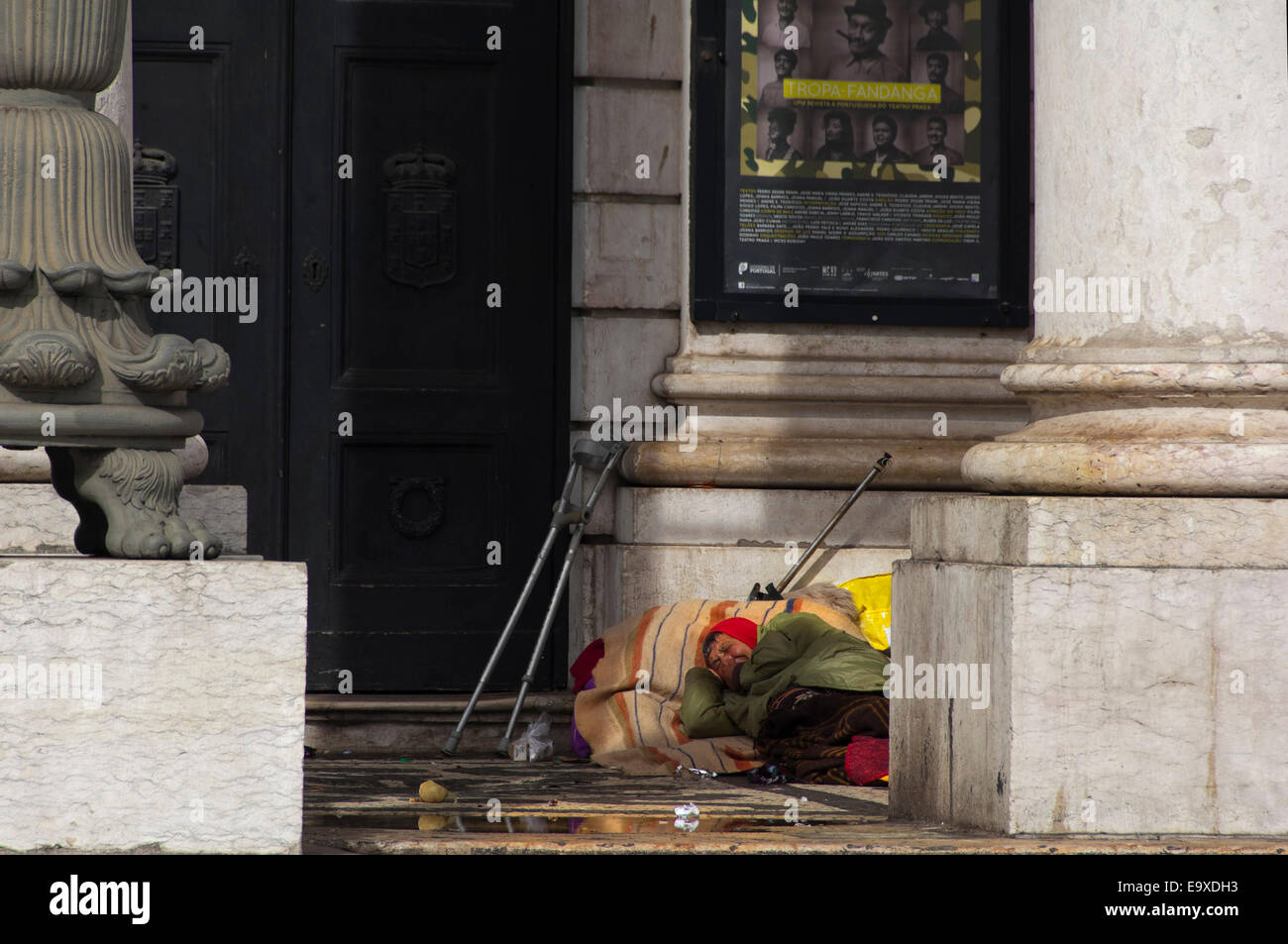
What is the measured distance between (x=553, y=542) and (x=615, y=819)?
2.84 metres

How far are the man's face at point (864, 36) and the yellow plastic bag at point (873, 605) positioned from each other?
→ 235cm

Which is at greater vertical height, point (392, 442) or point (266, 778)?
point (392, 442)

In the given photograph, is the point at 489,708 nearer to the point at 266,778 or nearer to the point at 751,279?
the point at 751,279

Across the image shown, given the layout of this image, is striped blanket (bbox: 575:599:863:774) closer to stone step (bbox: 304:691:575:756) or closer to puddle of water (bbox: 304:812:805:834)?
stone step (bbox: 304:691:575:756)

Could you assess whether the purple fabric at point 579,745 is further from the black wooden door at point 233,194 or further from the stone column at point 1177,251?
the stone column at point 1177,251

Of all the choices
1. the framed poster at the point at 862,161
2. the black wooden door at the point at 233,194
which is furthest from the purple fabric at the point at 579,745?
the framed poster at the point at 862,161

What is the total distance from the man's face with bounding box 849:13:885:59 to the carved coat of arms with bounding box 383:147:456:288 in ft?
6.10

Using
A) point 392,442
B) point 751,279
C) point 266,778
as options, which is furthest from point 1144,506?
point 392,442

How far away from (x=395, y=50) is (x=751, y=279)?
1.84m

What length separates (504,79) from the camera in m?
8.47

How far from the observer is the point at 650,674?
7758mm

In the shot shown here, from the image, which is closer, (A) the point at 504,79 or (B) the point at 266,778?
(B) the point at 266,778

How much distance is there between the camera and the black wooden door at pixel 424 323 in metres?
8.39
